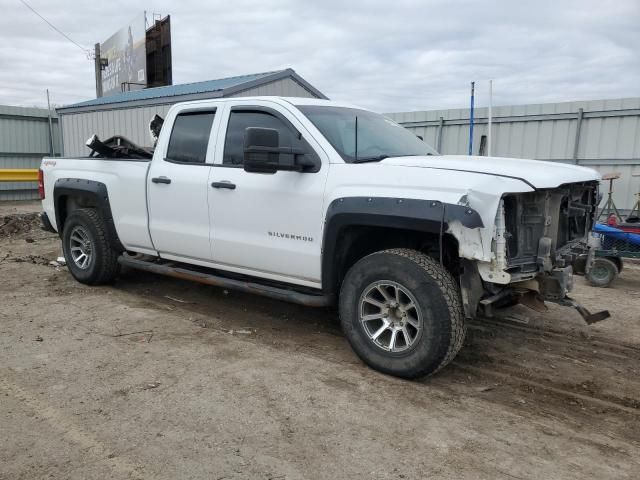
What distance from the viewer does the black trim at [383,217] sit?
339cm

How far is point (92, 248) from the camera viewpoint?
19.8 feet

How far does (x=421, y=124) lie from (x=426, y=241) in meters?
8.45

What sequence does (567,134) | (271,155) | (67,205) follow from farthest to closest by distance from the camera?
(567,134)
(67,205)
(271,155)

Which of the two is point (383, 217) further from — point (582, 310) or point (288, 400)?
point (582, 310)

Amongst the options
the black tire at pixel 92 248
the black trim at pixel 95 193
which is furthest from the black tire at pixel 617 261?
the black tire at pixel 92 248

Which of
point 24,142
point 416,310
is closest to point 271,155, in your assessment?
point 416,310

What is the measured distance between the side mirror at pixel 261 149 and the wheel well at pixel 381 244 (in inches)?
29.8

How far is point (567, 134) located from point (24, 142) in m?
15.9

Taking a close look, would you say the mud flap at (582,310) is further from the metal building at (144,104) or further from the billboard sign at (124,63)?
the billboard sign at (124,63)

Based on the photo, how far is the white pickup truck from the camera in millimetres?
3562

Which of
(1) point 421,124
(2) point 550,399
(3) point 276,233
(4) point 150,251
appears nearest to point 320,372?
(3) point 276,233

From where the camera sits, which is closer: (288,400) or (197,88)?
(288,400)

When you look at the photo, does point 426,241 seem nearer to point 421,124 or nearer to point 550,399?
point 550,399

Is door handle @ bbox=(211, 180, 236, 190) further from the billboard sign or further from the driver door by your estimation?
the billboard sign
